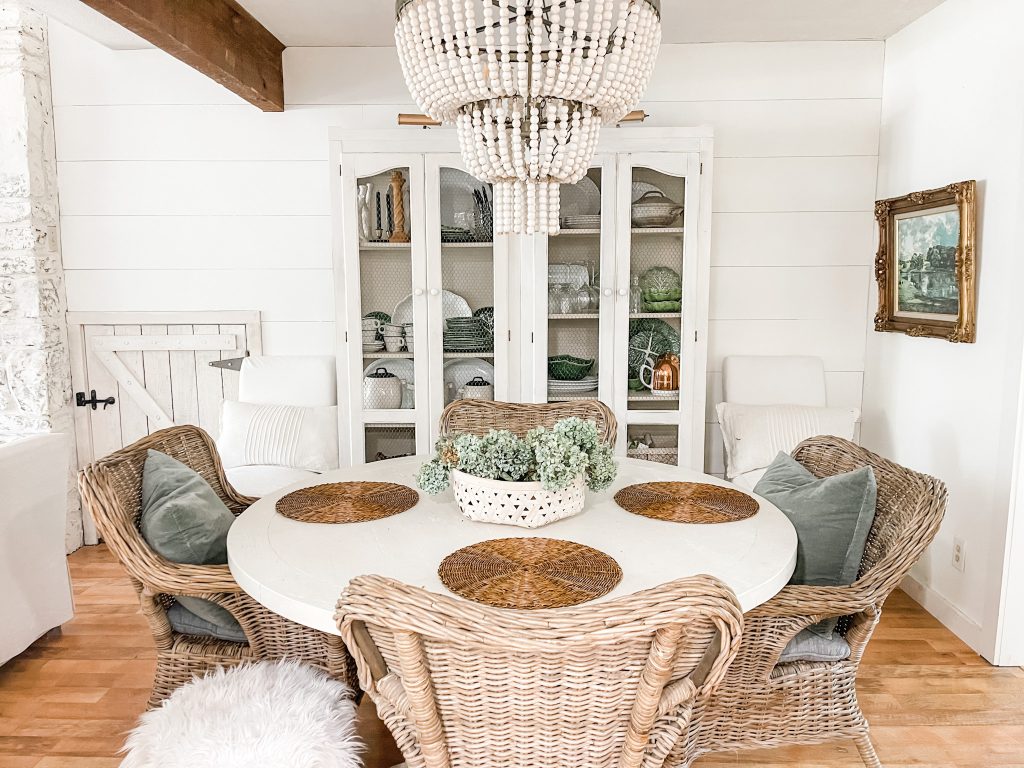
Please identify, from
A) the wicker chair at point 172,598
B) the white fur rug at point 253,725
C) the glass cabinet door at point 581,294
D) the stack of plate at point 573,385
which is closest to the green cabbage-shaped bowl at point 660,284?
the glass cabinet door at point 581,294

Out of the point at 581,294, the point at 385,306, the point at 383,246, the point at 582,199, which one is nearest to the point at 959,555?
the point at 581,294

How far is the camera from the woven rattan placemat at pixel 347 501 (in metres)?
1.84

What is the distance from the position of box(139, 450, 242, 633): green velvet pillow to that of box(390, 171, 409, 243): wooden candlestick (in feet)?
5.14

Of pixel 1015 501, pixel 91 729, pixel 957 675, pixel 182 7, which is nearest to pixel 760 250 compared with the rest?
pixel 1015 501

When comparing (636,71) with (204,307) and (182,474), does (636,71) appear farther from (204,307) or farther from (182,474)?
(204,307)

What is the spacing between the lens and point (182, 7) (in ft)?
8.13

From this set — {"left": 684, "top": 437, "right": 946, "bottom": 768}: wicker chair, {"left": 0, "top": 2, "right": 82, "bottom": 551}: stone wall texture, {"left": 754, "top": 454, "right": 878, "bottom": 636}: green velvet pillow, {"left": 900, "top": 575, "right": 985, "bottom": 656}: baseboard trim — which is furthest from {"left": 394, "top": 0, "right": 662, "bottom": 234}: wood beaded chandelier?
{"left": 0, "top": 2, "right": 82, "bottom": 551}: stone wall texture

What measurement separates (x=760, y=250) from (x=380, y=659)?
2905mm

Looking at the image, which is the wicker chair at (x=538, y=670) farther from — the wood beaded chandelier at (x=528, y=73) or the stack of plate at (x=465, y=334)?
the stack of plate at (x=465, y=334)

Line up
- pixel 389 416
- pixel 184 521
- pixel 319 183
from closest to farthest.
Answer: pixel 184 521 → pixel 389 416 → pixel 319 183

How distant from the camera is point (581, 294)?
327 cm

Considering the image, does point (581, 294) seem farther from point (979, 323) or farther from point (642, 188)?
point (979, 323)

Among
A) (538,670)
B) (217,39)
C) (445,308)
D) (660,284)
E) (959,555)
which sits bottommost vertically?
(959,555)

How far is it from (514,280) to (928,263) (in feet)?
5.45
